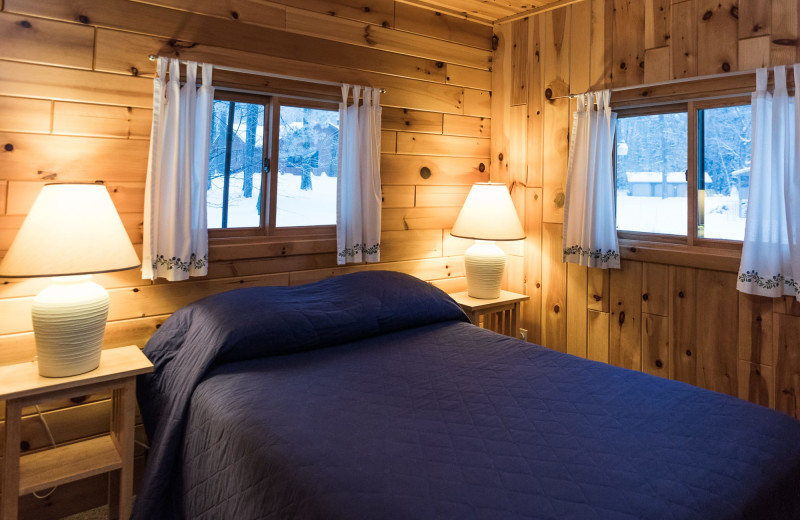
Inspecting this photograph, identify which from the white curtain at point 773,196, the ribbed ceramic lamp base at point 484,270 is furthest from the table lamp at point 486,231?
the white curtain at point 773,196

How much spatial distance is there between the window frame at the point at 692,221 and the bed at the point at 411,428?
107cm

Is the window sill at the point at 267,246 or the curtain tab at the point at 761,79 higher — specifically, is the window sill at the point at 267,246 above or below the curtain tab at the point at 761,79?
below

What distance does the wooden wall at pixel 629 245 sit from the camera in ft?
8.28

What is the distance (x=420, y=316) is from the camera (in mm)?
2578

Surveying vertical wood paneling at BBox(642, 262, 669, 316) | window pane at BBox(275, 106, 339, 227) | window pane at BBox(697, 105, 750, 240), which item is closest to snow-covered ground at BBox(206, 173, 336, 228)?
window pane at BBox(275, 106, 339, 227)

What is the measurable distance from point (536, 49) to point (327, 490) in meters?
3.08

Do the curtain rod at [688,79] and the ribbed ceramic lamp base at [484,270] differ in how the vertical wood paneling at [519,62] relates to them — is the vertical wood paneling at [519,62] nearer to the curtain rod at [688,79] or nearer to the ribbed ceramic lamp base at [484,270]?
the curtain rod at [688,79]

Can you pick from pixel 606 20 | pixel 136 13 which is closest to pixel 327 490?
pixel 136 13

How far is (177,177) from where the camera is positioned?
7.93 feet

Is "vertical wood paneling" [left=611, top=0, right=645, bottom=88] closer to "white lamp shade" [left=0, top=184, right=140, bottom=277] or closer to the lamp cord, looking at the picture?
"white lamp shade" [left=0, top=184, right=140, bottom=277]

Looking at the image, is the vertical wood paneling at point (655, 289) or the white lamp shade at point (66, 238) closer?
the white lamp shade at point (66, 238)

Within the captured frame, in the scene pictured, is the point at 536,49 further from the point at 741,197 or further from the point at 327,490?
the point at 327,490

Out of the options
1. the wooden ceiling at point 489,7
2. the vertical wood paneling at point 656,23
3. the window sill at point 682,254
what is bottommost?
the window sill at point 682,254

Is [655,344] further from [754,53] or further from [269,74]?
[269,74]
